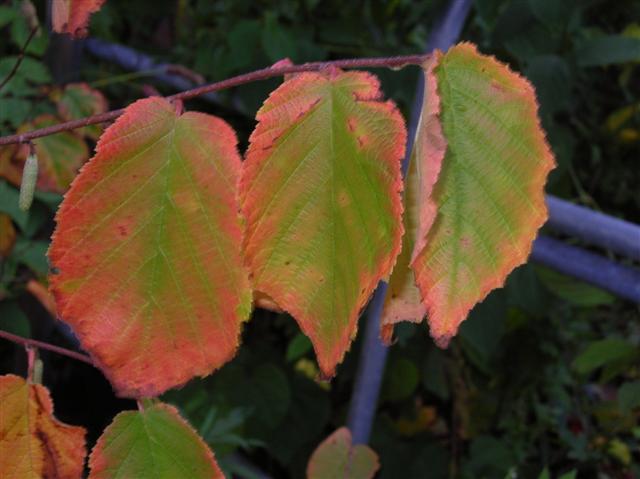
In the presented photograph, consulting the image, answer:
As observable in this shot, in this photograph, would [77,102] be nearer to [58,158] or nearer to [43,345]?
[58,158]

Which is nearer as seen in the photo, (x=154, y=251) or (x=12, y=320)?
(x=154, y=251)

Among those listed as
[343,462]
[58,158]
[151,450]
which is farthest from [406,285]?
[58,158]

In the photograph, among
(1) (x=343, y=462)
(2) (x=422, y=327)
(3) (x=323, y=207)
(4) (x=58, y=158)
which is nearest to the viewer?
(3) (x=323, y=207)

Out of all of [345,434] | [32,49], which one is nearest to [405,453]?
[345,434]

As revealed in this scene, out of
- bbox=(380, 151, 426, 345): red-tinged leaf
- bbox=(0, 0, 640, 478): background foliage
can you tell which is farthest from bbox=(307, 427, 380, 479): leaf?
bbox=(380, 151, 426, 345): red-tinged leaf

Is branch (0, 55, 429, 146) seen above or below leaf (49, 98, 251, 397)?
above

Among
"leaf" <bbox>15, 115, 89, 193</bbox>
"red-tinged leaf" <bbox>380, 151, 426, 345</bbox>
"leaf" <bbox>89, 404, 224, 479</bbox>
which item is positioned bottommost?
"leaf" <bbox>15, 115, 89, 193</bbox>

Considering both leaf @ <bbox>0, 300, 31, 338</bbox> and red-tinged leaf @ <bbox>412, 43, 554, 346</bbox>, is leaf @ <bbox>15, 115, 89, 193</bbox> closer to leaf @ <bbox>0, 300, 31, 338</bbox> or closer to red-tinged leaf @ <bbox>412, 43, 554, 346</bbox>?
leaf @ <bbox>0, 300, 31, 338</bbox>
